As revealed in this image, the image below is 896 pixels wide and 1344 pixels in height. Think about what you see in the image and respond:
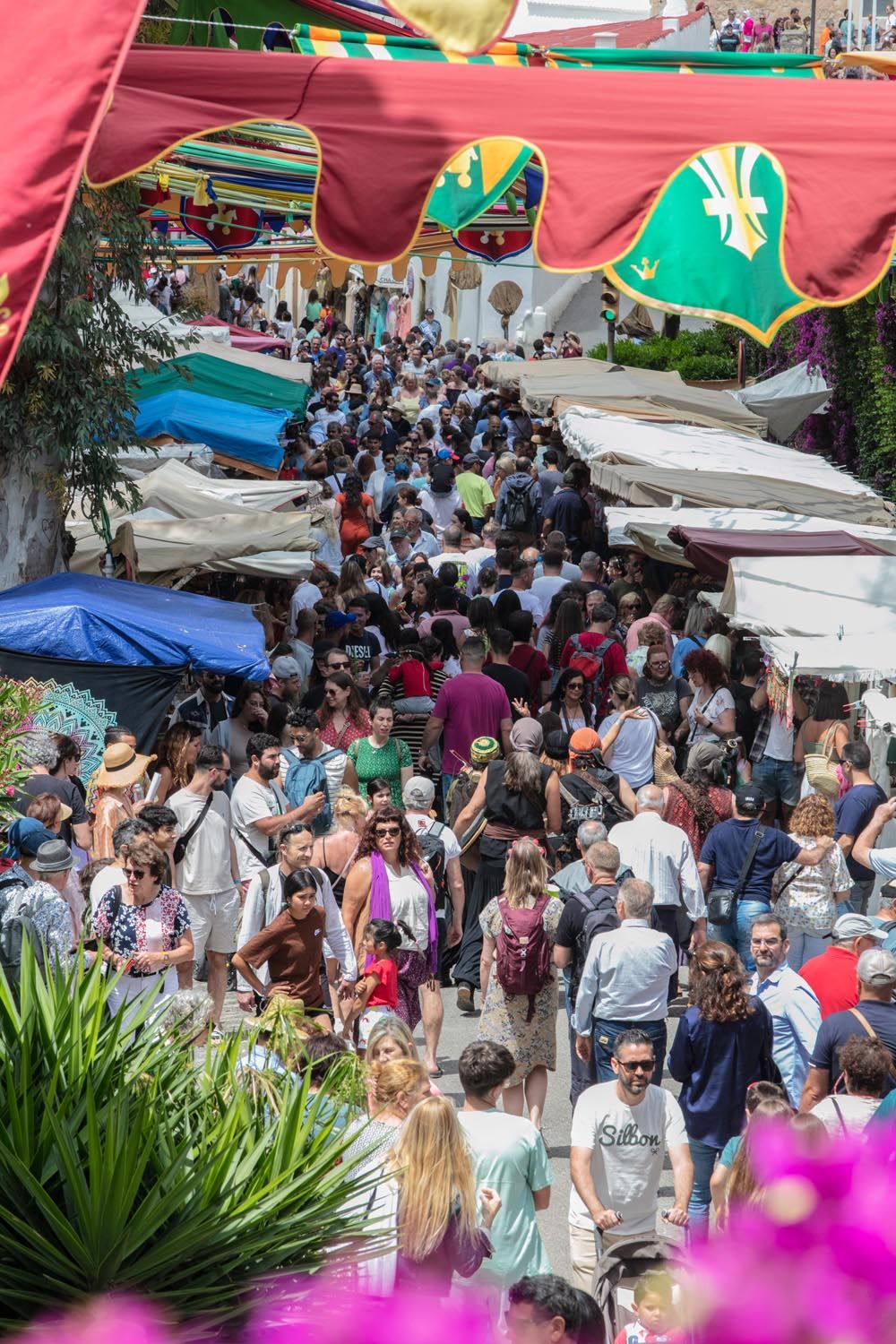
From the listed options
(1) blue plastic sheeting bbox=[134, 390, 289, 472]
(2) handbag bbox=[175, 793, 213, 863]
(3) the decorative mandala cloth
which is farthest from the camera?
(1) blue plastic sheeting bbox=[134, 390, 289, 472]

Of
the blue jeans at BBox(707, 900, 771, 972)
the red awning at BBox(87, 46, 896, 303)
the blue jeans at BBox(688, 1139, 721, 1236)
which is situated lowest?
the blue jeans at BBox(707, 900, 771, 972)

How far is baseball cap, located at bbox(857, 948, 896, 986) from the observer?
22.9ft

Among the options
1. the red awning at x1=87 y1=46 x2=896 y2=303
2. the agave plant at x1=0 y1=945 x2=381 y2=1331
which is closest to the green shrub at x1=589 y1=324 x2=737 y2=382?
the red awning at x1=87 y1=46 x2=896 y2=303

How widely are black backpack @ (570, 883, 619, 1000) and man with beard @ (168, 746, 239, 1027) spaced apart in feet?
6.99

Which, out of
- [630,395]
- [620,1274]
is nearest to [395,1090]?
[620,1274]

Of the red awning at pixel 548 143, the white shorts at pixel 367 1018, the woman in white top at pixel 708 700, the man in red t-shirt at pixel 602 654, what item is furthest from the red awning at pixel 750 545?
the red awning at pixel 548 143

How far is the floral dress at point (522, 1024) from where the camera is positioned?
26.3ft

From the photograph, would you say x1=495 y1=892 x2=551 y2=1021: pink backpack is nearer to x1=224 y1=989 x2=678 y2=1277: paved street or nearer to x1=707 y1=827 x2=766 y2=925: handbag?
x1=224 y1=989 x2=678 y2=1277: paved street

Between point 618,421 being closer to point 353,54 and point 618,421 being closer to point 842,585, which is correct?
point 842,585

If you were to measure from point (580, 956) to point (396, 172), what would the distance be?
12.3ft

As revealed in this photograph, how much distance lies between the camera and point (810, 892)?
9.27m

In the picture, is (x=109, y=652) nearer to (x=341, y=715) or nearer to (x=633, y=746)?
(x=341, y=715)

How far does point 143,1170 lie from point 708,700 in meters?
9.55

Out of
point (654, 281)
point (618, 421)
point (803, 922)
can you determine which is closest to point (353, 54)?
point (654, 281)
